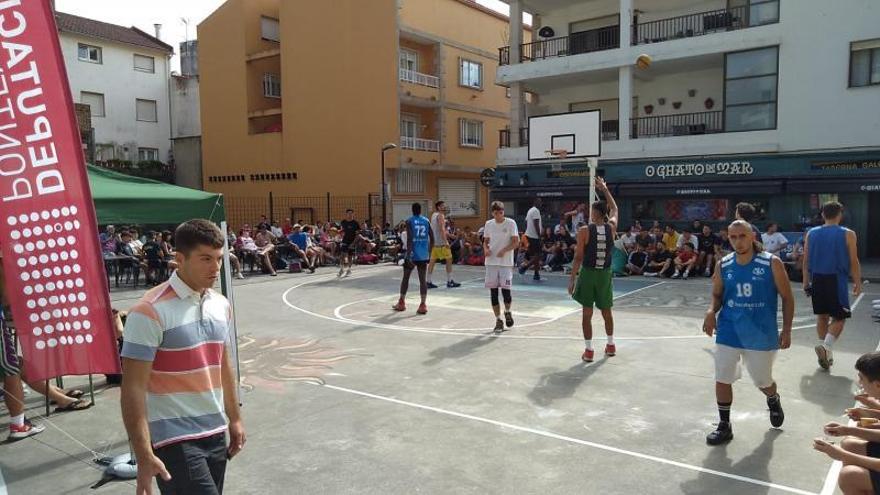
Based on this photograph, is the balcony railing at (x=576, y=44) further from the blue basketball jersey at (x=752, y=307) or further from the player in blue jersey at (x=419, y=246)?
the blue basketball jersey at (x=752, y=307)

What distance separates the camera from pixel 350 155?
98.8ft

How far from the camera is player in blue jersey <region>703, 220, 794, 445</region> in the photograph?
514 centimetres

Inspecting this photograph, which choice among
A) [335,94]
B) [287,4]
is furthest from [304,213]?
[287,4]

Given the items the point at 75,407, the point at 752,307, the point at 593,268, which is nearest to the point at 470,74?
the point at 593,268

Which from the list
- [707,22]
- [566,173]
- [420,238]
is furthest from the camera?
[566,173]

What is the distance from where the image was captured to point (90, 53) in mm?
35344

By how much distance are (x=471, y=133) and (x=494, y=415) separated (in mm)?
29719

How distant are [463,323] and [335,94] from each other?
22077 millimetres

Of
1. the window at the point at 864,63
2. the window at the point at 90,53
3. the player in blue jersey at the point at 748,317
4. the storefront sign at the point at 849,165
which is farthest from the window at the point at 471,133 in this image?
the player in blue jersey at the point at 748,317

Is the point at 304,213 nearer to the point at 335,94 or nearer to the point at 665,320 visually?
the point at 335,94

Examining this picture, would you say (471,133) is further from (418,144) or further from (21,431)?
(21,431)

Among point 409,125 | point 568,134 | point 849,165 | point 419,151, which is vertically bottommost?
point 849,165

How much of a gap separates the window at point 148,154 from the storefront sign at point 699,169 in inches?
1137

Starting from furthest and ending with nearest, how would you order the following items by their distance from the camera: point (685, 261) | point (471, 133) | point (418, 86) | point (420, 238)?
1. point (471, 133)
2. point (418, 86)
3. point (685, 261)
4. point (420, 238)
